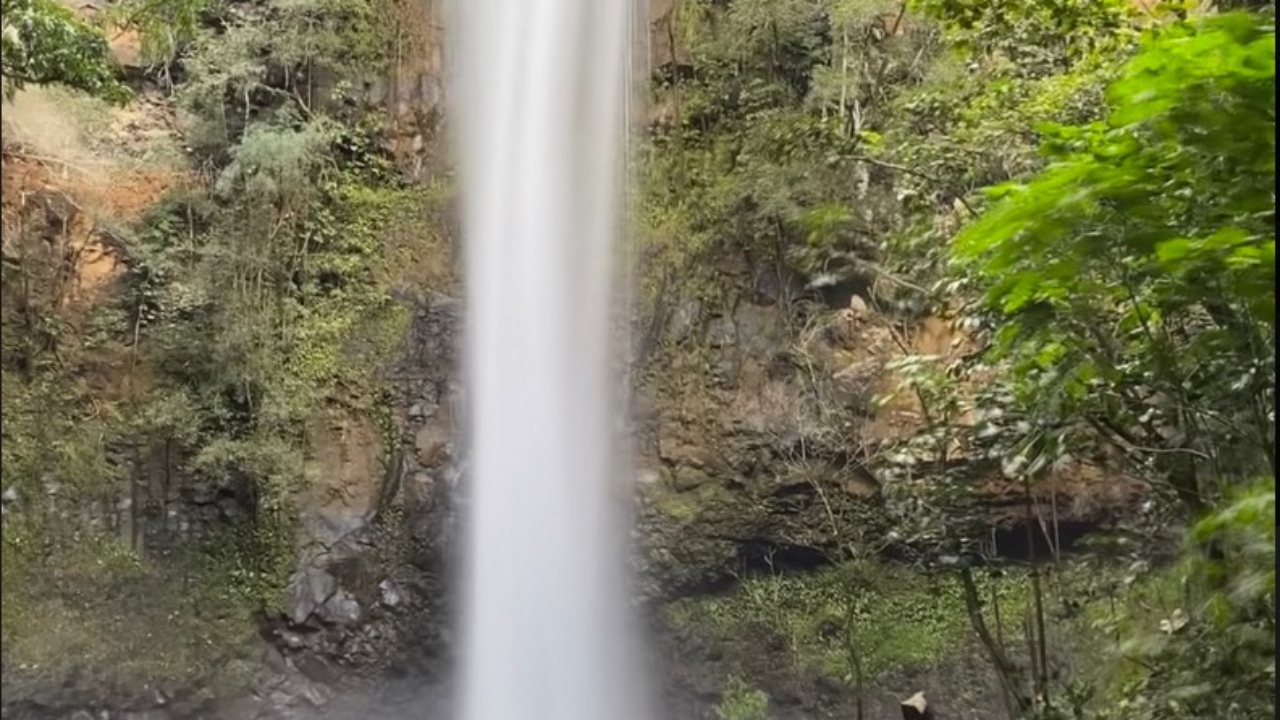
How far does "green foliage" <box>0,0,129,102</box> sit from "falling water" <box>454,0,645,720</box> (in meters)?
2.28

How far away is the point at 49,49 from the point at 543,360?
2917 mm

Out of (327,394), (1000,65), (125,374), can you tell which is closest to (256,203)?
(327,394)

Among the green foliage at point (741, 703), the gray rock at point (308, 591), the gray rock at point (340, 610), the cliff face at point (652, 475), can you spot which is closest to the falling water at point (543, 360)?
the cliff face at point (652, 475)

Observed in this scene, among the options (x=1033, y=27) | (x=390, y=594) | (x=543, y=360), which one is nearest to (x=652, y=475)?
(x=543, y=360)

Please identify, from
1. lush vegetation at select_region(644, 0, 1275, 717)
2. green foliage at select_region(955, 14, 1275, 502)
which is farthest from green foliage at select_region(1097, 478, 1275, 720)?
green foliage at select_region(955, 14, 1275, 502)

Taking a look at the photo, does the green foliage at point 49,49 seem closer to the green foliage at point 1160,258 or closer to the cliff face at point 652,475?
the cliff face at point 652,475

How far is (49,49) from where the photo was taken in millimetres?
3078

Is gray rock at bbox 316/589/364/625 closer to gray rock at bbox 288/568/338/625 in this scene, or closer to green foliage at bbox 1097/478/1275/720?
gray rock at bbox 288/568/338/625

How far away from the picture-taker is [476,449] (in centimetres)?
555

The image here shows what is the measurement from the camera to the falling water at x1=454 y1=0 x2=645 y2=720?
17.2 feet

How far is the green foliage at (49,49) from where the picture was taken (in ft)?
9.32

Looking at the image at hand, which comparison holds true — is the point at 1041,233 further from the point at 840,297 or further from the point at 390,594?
the point at 390,594

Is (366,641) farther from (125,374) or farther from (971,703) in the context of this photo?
(971,703)

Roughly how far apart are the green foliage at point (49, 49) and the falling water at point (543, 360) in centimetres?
228
